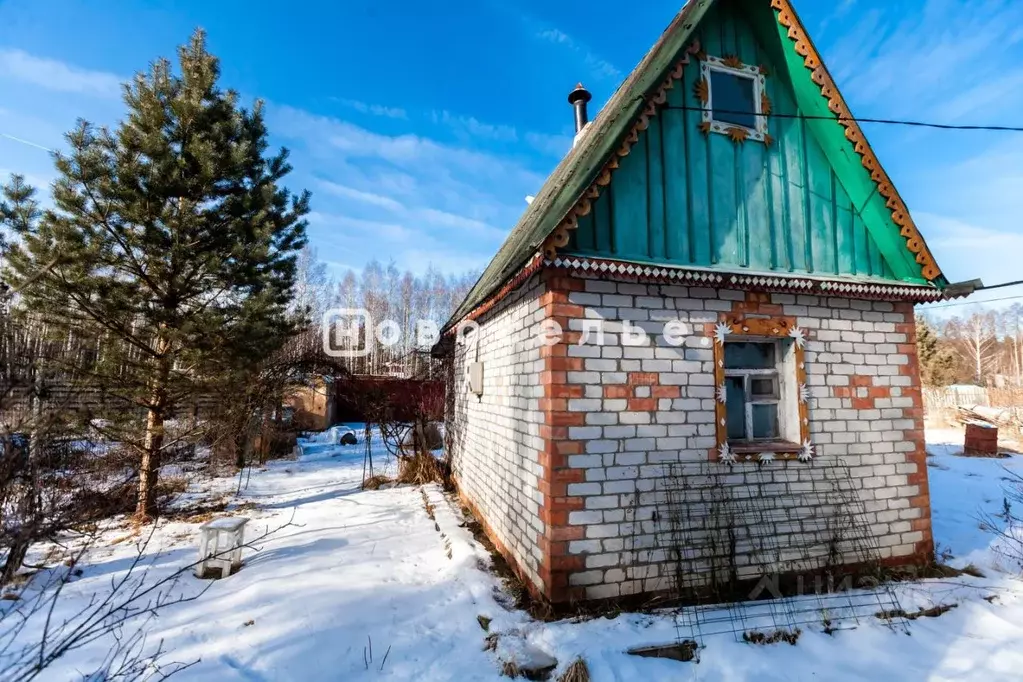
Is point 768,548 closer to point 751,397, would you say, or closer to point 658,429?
point 751,397

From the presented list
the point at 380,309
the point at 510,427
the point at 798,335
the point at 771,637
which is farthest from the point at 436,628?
the point at 380,309

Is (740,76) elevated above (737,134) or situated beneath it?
elevated above

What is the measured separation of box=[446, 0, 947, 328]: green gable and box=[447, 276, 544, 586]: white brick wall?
0.62 m

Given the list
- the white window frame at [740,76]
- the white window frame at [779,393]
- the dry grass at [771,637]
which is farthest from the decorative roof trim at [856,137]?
the dry grass at [771,637]

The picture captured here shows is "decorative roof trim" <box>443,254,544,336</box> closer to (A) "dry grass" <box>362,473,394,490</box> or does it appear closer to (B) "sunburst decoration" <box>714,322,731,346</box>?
(B) "sunburst decoration" <box>714,322,731,346</box>

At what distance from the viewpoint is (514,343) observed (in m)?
5.48

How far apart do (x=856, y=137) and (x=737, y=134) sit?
134 cm

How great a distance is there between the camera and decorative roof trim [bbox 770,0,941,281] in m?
5.14

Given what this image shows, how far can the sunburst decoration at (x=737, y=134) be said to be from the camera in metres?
5.18

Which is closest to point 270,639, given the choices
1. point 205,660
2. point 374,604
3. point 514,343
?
point 205,660

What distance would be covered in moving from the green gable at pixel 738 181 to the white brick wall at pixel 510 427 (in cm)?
62

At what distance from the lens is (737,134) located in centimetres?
519

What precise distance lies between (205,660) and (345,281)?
1283 inches

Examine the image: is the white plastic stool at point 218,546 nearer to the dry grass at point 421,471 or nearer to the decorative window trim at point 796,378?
the dry grass at point 421,471
